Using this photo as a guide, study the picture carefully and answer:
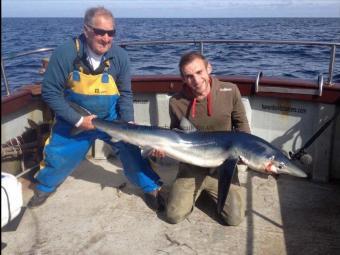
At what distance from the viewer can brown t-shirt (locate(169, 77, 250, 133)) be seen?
4.31 meters

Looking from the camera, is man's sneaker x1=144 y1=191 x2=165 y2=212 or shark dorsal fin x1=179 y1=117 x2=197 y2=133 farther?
man's sneaker x1=144 y1=191 x2=165 y2=212

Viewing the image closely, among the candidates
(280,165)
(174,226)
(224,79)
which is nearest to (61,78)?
(174,226)

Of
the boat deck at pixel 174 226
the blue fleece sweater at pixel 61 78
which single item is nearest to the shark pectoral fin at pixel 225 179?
the boat deck at pixel 174 226

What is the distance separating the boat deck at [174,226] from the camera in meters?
3.96

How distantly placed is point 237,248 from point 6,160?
9.87 feet

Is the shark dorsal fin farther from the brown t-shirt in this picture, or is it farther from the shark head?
the shark head

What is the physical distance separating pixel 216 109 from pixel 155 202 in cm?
127

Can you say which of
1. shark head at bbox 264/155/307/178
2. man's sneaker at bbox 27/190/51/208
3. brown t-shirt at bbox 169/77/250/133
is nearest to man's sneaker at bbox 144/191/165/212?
brown t-shirt at bbox 169/77/250/133

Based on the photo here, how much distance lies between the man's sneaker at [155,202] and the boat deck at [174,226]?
73mm

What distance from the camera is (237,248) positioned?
3.93 m

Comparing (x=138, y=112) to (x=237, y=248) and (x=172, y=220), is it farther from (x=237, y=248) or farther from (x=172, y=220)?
(x=237, y=248)

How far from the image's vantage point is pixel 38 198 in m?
4.74

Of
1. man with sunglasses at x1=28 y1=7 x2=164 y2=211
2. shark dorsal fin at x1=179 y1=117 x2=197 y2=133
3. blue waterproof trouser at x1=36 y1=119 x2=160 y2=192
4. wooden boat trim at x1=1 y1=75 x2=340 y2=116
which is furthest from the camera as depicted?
wooden boat trim at x1=1 y1=75 x2=340 y2=116

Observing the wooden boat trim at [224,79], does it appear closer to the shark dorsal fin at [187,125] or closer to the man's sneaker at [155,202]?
the shark dorsal fin at [187,125]
